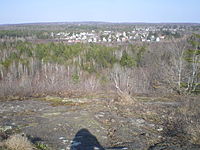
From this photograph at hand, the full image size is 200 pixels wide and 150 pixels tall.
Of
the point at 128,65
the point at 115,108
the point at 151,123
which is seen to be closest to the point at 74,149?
the point at 151,123

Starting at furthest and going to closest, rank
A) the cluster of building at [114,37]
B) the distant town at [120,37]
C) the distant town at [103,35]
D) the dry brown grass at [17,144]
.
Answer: the cluster of building at [114,37], the distant town at [120,37], the distant town at [103,35], the dry brown grass at [17,144]

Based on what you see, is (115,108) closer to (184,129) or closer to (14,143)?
(184,129)

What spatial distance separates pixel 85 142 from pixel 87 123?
1.14 m

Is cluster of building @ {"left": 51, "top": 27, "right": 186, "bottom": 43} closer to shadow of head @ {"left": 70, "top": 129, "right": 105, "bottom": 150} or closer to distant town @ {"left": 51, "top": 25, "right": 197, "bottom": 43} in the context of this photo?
distant town @ {"left": 51, "top": 25, "right": 197, "bottom": 43}

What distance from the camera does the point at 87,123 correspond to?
592 centimetres

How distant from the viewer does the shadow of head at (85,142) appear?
4.54 m

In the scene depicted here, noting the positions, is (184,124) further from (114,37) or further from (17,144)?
(114,37)

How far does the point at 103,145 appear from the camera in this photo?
4.71 meters

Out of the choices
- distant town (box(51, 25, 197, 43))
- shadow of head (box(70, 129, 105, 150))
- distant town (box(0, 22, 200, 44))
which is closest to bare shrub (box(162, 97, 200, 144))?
shadow of head (box(70, 129, 105, 150))

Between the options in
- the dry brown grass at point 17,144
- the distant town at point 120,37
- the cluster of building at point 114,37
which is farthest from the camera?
the cluster of building at point 114,37

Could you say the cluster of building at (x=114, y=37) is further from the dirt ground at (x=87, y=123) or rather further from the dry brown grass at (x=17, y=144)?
the dry brown grass at (x=17, y=144)

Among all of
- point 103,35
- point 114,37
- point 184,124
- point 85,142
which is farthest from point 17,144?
point 103,35

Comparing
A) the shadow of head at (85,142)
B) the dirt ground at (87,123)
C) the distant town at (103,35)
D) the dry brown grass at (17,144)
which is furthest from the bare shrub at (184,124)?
the distant town at (103,35)

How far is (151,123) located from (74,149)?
8.20ft
